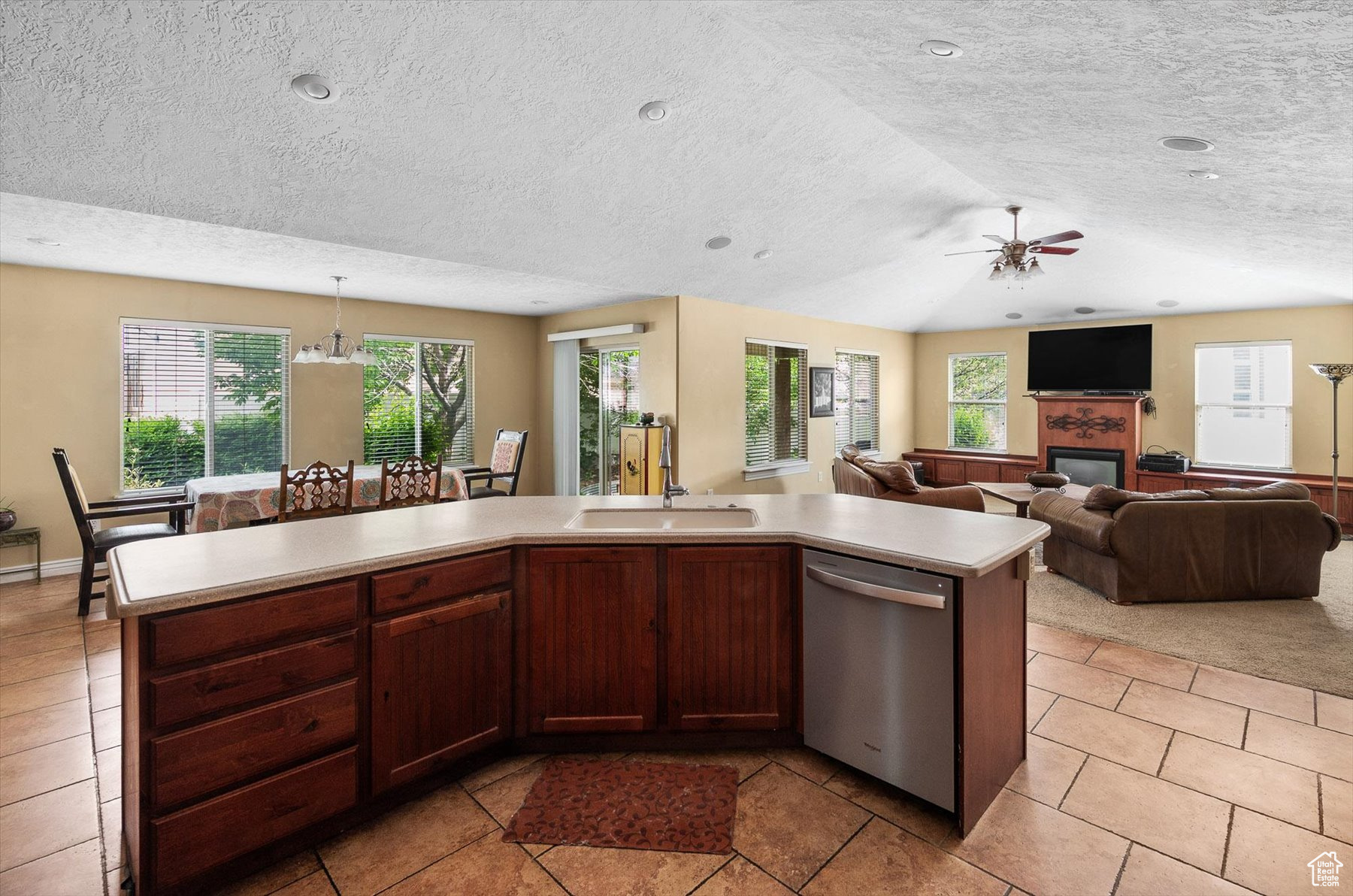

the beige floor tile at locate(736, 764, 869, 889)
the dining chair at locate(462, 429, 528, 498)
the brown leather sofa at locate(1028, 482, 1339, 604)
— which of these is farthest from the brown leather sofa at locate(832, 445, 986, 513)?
the beige floor tile at locate(736, 764, 869, 889)

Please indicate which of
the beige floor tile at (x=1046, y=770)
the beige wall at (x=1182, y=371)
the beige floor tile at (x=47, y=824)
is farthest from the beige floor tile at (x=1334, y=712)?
the beige wall at (x=1182, y=371)

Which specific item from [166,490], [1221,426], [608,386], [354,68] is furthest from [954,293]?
[166,490]

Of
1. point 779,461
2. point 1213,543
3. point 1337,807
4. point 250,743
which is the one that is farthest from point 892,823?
point 779,461

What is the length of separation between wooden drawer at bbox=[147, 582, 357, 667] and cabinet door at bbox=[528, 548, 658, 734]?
65cm

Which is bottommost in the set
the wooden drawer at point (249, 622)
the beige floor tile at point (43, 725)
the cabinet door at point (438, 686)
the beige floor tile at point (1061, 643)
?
the beige floor tile at point (43, 725)

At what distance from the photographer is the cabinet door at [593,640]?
2289mm

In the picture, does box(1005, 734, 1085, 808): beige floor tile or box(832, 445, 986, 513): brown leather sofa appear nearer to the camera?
box(1005, 734, 1085, 808): beige floor tile

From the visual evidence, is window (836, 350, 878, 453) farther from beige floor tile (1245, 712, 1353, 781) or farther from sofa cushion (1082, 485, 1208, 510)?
beige floor tile (1245, 712, 1353, 781)

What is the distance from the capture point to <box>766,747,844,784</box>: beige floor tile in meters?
2.28

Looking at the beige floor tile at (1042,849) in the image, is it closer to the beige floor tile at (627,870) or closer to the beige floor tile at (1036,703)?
the beige floor tile at (1036,703)

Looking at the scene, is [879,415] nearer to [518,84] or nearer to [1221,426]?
[1221,426]

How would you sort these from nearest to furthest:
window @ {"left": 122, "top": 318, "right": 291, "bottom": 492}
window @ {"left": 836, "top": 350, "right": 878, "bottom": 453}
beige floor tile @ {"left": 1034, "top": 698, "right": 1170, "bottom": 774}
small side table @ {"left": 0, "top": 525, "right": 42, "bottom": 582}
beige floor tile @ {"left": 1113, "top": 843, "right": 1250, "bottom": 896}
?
beige floor tile @ {"left": 1113, "top": 843, "right": 1250, "bottom": 896}
beige floor tile @ {"left": 1034, "top": 698, "right": 1170, "bottom": 774}
small side table @ {"left": 0, "top": 525, "right": 42, "bottom": 582}
window @ {"left": 122, "top": 318, "right": 291, "bottom": 492}
window @ {"left": 836, "top": 350, "right": 878, "bottom": 453}

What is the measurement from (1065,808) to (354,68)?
3.92m

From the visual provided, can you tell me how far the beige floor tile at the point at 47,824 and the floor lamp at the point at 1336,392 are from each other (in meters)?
8.61
